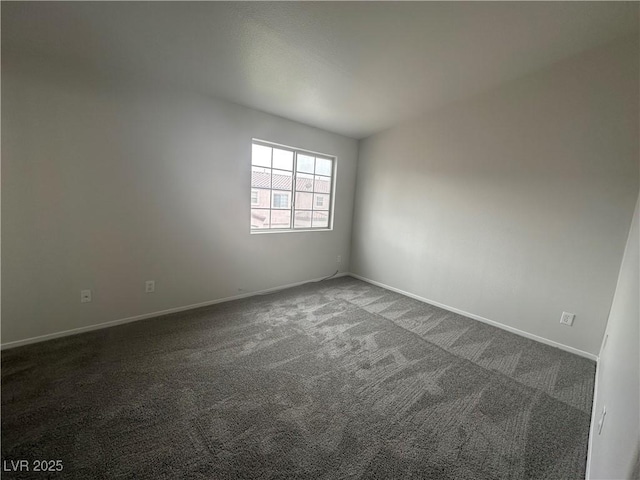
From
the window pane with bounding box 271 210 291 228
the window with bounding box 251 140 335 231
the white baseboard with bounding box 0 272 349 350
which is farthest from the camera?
the window pane with bounding box 271 210 291 228

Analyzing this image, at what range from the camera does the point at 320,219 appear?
429 centimetres

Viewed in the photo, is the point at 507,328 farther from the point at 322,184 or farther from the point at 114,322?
the point at 114,322

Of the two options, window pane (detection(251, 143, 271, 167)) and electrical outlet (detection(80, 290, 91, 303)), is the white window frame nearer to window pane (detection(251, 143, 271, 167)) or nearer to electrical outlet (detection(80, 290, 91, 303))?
window pane (detection(251, 143, 271, 167))

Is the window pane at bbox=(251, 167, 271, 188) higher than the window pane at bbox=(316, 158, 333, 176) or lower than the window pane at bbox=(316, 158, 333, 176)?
lower

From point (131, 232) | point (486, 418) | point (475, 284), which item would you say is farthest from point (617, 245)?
point (131, 232)

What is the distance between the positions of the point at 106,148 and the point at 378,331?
3104mm

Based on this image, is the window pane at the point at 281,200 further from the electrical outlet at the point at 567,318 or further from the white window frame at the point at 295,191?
the electrical outlet at the point at 567,318

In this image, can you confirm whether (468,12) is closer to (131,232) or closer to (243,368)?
(243,368)

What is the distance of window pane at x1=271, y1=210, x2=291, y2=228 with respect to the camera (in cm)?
370

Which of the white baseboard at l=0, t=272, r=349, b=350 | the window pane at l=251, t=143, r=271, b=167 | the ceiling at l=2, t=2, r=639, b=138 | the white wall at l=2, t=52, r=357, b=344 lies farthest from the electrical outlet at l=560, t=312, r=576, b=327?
the window pane at l=251, t=143, r=271, b=167

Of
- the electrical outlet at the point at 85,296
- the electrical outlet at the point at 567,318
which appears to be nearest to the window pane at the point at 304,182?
the electrical outlet at the point at 85,296

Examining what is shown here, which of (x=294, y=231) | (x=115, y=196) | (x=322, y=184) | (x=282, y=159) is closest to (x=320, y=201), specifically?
(x=322, y=184)

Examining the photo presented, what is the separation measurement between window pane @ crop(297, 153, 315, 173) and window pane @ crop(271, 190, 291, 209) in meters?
0.45

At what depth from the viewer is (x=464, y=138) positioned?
10.3ft
